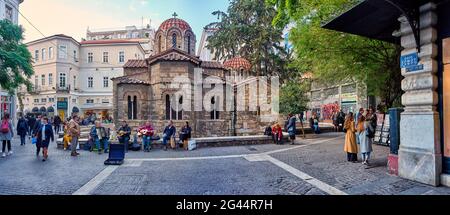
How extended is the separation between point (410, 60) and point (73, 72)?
24.4 meters

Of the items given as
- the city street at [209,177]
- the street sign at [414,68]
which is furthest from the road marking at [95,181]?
the street sign at [414,68]

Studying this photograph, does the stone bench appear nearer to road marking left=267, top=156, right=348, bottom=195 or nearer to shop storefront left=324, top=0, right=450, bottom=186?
road marking left=267, top=156, right=348, bottom=195

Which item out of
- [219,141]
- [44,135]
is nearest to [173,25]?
[219,141]

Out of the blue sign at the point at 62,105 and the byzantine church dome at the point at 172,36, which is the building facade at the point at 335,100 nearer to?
the byzantine church dome at the point at 172,36

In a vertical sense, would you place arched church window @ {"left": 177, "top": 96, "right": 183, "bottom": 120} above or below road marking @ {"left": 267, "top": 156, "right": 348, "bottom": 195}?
above

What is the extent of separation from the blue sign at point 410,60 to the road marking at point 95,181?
7.83 meters

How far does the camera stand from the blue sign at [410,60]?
5957 millimetres

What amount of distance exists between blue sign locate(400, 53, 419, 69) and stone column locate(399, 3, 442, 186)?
85 mm

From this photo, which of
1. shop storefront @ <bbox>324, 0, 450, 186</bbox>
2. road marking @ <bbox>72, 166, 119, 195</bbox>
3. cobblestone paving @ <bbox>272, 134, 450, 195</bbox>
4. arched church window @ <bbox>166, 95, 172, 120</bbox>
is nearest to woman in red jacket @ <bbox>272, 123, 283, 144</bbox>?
cobblestone paving @ <bbox>272, 134, 450, 195</bbox>

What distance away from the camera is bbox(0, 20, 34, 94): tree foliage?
13.7 meters

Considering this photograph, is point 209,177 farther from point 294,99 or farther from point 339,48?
point 294,99

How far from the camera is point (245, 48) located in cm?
3431

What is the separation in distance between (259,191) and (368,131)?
4.64 m

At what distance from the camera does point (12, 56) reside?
13.7m
